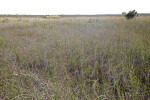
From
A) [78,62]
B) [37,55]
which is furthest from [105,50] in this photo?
[37,55]

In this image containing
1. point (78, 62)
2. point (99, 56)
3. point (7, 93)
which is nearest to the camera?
point (7, 93)

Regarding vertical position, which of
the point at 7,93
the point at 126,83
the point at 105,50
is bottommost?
the point at 7,93

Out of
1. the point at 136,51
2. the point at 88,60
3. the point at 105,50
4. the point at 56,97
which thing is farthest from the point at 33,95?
the point at 136,51

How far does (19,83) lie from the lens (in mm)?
1475

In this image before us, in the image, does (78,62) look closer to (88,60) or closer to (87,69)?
(88,60)

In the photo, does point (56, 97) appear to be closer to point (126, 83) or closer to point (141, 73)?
point (126, 83)

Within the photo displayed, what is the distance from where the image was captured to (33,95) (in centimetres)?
120

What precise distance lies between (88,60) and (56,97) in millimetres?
1077

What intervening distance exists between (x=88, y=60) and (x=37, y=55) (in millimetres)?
Answer: 1164

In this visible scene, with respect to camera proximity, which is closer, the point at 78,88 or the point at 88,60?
the point at 78,88

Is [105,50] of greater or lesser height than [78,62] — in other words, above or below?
above

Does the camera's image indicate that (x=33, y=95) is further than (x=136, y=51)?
No

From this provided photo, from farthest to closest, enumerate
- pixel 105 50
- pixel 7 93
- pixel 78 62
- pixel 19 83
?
pixel 105 50, pixel 78 62, pixel 19 83, pixel 7 93

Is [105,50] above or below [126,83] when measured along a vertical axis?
above
